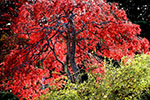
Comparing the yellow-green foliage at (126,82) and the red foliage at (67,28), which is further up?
the red foliage at (67,28)

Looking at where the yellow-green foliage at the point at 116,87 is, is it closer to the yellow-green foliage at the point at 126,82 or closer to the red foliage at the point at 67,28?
the yellow-green foliage at the point at 126,82

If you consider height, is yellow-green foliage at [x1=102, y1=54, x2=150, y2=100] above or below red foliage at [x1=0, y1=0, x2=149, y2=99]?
below

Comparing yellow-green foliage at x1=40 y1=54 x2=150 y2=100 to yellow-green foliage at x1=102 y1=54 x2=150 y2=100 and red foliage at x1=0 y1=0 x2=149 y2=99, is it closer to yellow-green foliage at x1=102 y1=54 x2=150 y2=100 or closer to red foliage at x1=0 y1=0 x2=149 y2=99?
yellow-green foliage at x1=102 y1=54 x2=150 y2=100

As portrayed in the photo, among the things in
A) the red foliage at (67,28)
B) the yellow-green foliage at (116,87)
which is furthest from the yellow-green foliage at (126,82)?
the red foliage at (67,28)

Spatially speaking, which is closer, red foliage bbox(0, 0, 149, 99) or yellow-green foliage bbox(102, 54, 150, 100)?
yellow-green foliage bbox(102, 54, 150, 100)

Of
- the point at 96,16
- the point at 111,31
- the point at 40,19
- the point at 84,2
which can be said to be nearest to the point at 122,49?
the point at 111,31

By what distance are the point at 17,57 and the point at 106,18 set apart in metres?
3.01

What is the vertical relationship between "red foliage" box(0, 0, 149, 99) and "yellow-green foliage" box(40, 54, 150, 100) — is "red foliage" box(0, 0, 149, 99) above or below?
above

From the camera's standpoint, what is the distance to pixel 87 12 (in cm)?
544

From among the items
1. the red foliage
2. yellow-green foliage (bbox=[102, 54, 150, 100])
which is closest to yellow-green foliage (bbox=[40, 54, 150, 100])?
yellow-green foliage (bbox=[102, 54, 150, 100])

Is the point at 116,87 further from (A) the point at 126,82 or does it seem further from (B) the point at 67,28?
(B) the point at 67,28

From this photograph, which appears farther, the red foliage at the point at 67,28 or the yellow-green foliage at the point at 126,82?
the red foliage at the point at 67,28

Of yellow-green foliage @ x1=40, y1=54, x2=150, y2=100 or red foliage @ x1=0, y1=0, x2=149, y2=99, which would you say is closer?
yellow-green foliage @ x1=40, y1=54, x2=150, y2=100

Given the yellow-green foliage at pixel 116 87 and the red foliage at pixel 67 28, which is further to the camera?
the red foliage at pixel 67 28
